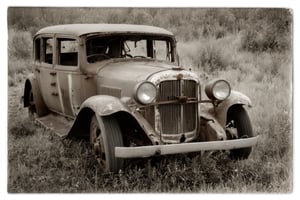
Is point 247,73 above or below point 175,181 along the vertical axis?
above

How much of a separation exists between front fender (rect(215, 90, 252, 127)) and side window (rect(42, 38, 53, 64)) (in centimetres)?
181

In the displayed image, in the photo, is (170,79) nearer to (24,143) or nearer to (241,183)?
(241,183)

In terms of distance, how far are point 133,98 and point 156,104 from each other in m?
0.18

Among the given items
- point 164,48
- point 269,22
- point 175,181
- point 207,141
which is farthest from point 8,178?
point 269,22

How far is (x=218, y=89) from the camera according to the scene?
405 cm

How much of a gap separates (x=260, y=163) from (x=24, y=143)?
1827 mm

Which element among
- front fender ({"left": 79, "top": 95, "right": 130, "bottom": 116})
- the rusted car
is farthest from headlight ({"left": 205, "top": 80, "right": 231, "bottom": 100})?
front fender ({"left": 79, "top": 95, "right": 130, "bottom": 116})

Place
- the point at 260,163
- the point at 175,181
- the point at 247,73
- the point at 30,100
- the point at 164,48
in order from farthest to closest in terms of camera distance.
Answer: the point at 30,100, the point at 164,48, the point at 247,73, the point at 260,163, the point at 175,181

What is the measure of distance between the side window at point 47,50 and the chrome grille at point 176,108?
157 cm

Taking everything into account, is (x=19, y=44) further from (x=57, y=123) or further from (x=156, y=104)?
(x=156, y=104)

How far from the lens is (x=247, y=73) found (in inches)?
178

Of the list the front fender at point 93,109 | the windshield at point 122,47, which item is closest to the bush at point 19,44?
the windshield at point 122,47

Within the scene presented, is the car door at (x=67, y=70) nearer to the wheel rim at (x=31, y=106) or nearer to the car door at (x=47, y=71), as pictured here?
the car door at (x=47, y=71)

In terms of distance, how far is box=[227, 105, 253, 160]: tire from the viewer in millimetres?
4230
